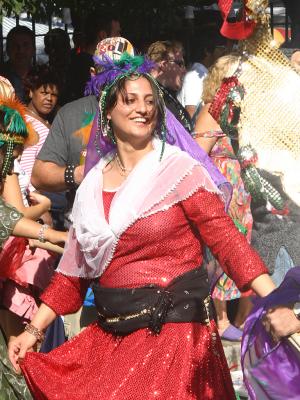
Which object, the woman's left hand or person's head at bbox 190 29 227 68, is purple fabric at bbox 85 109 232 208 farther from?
person's head at bbox 190 29 227 68

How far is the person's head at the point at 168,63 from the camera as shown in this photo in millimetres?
7191

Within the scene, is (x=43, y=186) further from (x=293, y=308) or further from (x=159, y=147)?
(x=293, y=308)

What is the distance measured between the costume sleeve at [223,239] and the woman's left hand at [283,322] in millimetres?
554

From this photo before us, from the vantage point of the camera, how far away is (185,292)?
4.78 m

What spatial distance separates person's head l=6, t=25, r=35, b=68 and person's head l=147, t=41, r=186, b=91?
1.86 m

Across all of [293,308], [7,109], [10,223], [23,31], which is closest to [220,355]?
[293,308]

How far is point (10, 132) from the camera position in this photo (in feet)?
19.6

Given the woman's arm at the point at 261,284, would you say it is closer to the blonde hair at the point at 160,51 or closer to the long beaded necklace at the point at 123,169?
the long beaded necklace at the point at 123,169

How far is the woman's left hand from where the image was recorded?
393cm

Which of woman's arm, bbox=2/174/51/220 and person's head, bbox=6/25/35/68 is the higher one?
woman's arm, bbox=2/174/51/220

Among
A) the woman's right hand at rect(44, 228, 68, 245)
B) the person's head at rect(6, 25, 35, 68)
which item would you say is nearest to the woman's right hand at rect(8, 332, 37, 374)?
the woman's right hand at rect(44, 228, 68, 245)

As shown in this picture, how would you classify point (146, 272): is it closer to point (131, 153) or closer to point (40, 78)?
point (131, 153)

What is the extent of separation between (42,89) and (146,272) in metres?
3.51

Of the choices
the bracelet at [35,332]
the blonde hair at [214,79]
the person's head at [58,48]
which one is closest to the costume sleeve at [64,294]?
the bracelet at [35,332]
